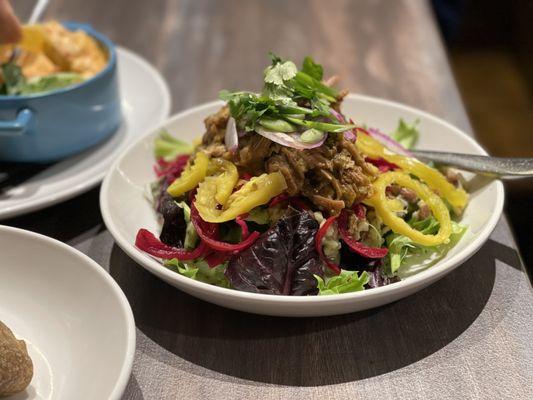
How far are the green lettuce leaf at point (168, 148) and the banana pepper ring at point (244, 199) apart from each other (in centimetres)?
45

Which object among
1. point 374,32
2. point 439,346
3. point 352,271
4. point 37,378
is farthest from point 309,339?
point 374,32

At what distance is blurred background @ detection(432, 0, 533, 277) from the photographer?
4.66 meters

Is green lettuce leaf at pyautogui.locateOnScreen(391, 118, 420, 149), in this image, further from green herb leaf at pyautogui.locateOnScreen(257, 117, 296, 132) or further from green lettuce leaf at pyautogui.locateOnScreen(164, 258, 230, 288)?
green lettuce leaf at pyautogui.locateOnScreen(164, 258, 230, 288)

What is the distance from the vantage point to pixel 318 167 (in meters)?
1.59

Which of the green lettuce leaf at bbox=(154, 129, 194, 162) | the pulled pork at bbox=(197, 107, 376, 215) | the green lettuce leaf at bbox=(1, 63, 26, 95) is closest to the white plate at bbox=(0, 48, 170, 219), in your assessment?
the green lettuce leaf at bbox=(154, 129, 194, 162)

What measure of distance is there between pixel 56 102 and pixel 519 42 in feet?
16.1

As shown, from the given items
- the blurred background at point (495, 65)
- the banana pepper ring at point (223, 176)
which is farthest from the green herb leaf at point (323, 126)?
the blurred background at point (495, 65)

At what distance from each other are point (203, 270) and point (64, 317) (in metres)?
0.36

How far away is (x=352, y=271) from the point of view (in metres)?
1.54

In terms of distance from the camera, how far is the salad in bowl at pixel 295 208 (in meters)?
1.50

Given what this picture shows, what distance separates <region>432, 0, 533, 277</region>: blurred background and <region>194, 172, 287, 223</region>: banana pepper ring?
314cm

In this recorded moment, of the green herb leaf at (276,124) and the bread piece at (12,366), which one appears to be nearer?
the bread piece at (12,366)

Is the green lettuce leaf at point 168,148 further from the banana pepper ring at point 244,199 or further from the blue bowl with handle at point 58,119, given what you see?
the banana pepper ring at point 244,199

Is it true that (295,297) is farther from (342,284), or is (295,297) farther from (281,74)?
(281,74)
